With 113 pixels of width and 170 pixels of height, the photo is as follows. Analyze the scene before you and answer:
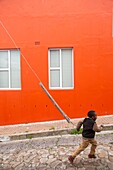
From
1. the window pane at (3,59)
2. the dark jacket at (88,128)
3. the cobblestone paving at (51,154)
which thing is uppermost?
the window pane at (3,59)

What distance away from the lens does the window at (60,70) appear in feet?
30.2

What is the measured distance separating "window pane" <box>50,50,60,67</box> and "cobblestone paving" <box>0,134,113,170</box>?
341 cm

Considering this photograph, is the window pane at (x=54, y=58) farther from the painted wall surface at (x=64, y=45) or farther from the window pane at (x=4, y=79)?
the window pane at (x=4, y=79)

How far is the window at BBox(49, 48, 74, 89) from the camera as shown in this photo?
9.22 metres

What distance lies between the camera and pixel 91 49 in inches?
350

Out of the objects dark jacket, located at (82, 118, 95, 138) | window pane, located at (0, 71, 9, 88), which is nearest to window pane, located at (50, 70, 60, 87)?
window pane, located at (0, 71, 9, 88)

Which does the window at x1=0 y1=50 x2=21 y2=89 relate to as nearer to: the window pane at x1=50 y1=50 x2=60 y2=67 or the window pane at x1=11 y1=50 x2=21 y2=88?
the window pane at x1=11 y1=50 x2=21 y2=88

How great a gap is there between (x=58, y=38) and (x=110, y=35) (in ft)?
6.74

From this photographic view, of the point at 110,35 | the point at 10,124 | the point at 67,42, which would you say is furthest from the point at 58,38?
the point at 10,124

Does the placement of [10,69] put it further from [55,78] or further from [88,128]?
[88,128]

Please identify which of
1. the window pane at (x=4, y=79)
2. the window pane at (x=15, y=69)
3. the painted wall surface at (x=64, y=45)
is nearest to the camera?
the painted wall surface at (x=64, y=45)

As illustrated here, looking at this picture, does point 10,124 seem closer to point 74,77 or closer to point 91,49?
point 74,77

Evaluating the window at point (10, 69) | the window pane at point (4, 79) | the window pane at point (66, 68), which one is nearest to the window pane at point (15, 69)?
the window at point (10, 69)

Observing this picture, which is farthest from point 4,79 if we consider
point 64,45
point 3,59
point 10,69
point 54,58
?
point 64,45
